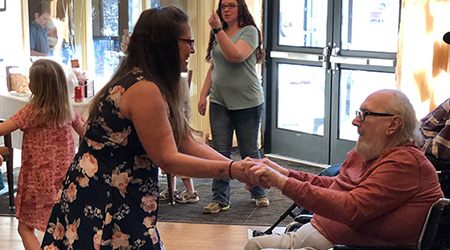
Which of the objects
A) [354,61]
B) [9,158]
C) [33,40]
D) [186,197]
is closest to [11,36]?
[33,40]

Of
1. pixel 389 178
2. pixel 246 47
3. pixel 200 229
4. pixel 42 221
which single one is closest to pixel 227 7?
pixel 246 47

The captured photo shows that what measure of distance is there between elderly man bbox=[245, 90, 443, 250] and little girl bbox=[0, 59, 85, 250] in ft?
5.02

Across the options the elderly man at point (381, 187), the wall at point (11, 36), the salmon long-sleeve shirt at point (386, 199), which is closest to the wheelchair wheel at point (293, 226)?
the elderly man at point (381, 187)

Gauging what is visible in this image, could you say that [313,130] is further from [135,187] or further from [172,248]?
[135,187]

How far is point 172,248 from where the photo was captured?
4.04m

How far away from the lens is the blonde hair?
11.9 feet

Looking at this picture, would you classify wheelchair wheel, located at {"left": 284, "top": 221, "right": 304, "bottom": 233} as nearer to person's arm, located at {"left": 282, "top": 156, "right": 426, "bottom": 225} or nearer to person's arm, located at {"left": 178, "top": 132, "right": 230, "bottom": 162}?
person's arm, located at {"left": 282, "top": 156, "right": 426, "bottom": 225}

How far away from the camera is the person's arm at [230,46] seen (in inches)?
164

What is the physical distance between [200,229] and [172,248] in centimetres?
38

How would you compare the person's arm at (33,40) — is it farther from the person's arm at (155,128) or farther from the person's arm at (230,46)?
the person's arm at (155,128)

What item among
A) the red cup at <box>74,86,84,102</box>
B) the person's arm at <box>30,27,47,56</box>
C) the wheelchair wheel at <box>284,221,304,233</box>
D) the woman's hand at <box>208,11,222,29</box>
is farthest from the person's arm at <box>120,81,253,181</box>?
the person's arm at <box>30,27,47,56</box>

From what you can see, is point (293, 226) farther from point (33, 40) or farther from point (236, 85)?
point (33, 40)

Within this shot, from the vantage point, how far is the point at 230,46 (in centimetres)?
425

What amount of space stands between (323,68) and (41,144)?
119 inches
